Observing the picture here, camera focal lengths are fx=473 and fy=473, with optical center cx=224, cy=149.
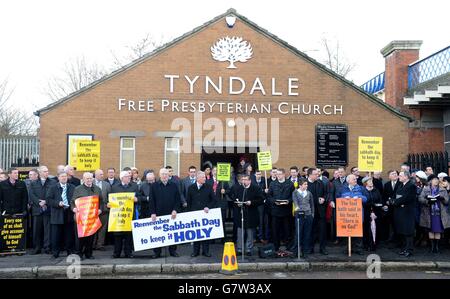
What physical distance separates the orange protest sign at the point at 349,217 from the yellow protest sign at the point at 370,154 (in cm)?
133

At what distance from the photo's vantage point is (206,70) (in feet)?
59.9

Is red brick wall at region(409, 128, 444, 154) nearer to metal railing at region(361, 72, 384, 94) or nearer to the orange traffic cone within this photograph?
metal railing at region(361, 72, 384, 94)

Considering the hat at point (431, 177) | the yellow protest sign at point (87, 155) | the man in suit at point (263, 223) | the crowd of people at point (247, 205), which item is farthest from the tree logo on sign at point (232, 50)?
the hat at point (431, 177)

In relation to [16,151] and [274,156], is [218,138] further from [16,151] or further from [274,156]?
→ [16,151]

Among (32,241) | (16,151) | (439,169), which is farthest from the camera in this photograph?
(16,151)

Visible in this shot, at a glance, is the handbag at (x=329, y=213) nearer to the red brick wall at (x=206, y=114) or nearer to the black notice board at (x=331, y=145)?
the red brick wall at (x=206, y=114)

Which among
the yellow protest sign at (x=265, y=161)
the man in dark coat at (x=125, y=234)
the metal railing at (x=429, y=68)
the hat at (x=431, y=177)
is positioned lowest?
the man in dark coat at (x=125, y=234)

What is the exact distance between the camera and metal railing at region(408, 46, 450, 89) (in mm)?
19359

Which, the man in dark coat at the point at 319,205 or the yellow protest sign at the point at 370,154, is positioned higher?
the yellow protest sign at the point at 370,154

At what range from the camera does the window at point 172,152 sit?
1798 cm

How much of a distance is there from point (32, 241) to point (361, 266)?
27.5 ft

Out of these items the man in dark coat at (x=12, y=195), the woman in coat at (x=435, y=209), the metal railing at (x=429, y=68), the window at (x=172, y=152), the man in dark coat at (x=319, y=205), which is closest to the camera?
the man in dark coat at (x=12, y=195)

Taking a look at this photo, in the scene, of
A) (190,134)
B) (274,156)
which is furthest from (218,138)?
(274,156)

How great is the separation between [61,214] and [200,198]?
3304 mm
